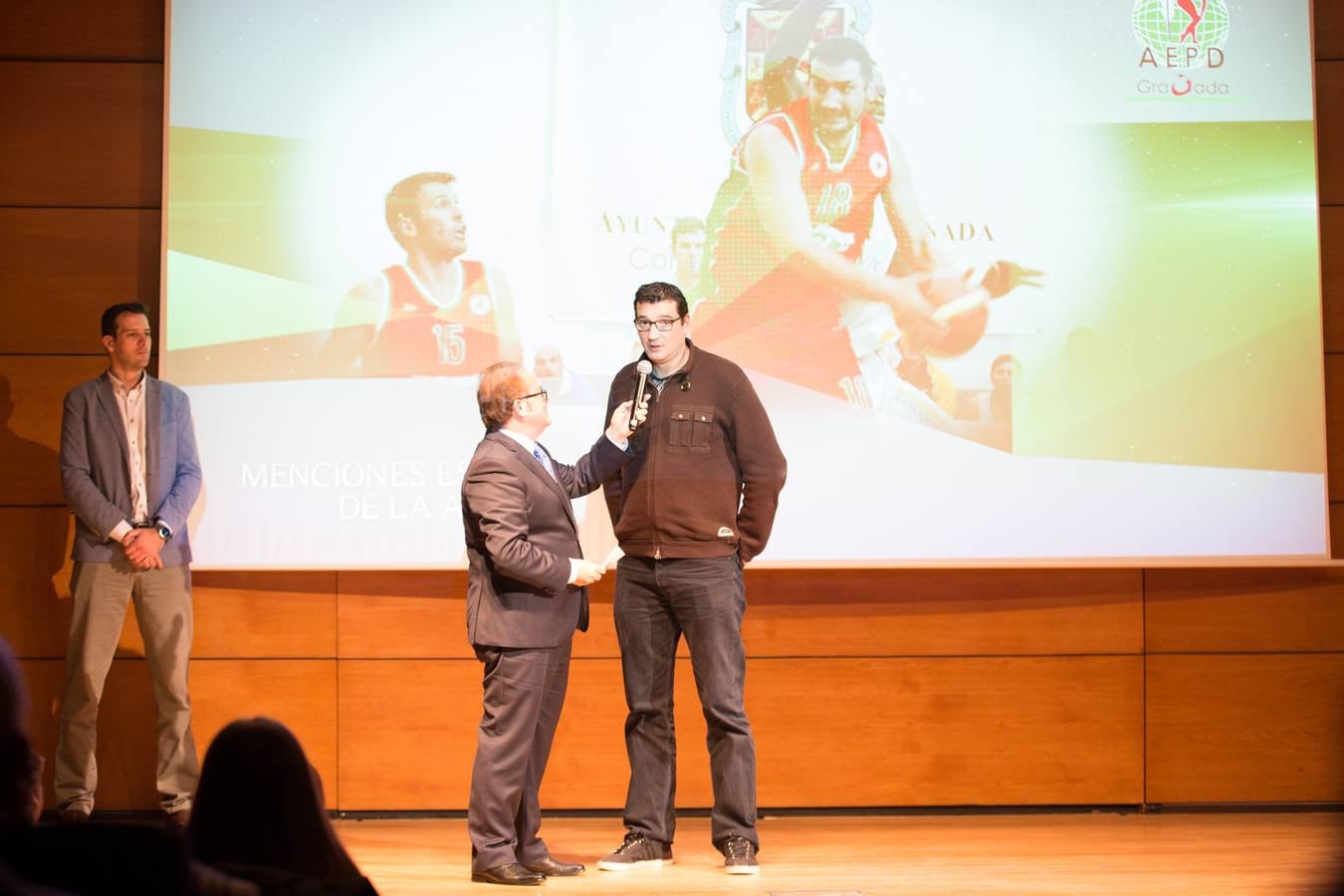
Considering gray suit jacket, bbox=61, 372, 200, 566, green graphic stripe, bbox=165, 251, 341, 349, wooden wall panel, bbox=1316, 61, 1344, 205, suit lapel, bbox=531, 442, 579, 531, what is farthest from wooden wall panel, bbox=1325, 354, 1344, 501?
gray suit jacket, bbox=61, 372, 200, 566

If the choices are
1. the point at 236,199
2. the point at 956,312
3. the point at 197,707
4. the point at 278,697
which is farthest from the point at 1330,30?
the point at 197,707

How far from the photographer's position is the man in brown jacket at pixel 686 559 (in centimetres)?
402

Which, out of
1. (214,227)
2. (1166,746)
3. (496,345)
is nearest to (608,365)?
(496,345)

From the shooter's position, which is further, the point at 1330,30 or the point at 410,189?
the point at 1330,30

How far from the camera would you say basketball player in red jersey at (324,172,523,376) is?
15.6 feet

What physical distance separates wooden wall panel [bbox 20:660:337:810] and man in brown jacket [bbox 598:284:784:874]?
1.32 m

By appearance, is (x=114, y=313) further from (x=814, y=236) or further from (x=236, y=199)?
(x=814, y=236)

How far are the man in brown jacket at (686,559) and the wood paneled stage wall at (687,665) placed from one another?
84cm

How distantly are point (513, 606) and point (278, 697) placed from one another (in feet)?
4.96

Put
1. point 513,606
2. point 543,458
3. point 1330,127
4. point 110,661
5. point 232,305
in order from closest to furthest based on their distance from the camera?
1. point 513,606
2. point 543,458
3. point 110,661
4. point 232,305
5. point 1330,127

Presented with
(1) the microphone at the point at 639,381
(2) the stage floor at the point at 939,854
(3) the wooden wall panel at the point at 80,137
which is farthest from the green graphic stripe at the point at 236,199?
(2) the stage floor at the point at 939,854

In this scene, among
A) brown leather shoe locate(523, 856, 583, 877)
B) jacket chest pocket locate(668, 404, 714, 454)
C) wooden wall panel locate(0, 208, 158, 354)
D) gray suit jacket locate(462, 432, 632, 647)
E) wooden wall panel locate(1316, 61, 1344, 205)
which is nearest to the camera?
gray suit jacket locate(462, 432, 632, 647)

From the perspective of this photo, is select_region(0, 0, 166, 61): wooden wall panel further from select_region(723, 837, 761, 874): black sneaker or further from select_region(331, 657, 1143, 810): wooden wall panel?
select_region(723, 837, 761, 874): black sneaker

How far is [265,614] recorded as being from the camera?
4.92 m
